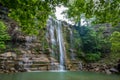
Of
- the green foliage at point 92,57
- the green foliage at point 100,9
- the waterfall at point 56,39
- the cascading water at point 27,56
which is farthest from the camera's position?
the green foliage at point 92,57

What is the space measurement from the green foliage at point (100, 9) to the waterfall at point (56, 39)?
52.5 feet

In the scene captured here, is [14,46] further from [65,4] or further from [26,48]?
[65,4]

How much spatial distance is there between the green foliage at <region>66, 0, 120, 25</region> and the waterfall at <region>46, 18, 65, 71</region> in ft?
52.5

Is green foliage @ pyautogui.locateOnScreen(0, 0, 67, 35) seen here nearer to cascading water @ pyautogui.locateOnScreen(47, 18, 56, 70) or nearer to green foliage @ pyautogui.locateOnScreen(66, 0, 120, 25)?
green foliage @ pyautogui.locateOnScreen(66, 0, 120, 25)

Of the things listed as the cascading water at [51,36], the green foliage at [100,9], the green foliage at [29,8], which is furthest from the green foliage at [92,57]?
the green foliage at [29,8]

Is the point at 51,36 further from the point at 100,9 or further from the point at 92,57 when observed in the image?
the point at 100,9

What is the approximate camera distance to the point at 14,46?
20.9 m

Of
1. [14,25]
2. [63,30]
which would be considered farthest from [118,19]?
[63,30]

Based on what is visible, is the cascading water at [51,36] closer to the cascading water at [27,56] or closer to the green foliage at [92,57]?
Result: the cascading water at [27,56]

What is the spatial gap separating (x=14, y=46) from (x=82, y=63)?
9.75 m

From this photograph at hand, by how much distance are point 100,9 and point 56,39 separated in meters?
19.2

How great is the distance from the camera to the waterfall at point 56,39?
22791 mm

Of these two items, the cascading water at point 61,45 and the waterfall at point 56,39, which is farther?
the waterfall at point 56,39

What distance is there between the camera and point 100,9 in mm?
5605
